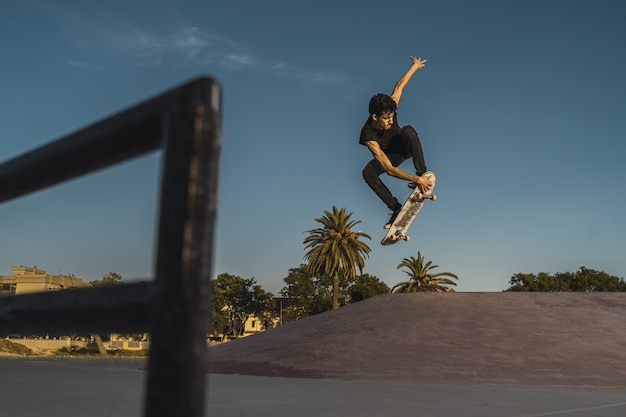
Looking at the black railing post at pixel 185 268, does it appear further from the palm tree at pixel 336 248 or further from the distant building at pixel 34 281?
the distant building at pixel 34 281

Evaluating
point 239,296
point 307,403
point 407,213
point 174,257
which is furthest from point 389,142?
point 239,296

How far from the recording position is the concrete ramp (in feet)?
37.4

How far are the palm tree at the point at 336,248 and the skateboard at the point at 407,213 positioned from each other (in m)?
41.3

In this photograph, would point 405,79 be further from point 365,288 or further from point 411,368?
point 365,288

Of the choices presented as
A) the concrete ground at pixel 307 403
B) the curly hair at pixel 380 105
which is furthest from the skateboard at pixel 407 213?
the concrete ground at pixel 307 403

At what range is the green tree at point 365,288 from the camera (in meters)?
71.8

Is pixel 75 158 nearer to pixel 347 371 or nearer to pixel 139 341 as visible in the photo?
pixel 347 371

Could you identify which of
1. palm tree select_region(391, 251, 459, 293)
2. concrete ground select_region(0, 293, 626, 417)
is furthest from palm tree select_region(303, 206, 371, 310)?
concrete ground select_region(0, 293, 626, 417)

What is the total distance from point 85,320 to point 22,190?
0.31m

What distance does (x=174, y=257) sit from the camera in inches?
22.9

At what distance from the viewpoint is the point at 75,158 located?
75 cm

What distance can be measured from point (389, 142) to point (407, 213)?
2.03 meters

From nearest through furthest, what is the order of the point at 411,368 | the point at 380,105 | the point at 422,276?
the point at 380,105 < the point at 411,368 < the point at 422,276

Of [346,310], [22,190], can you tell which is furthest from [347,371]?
[22,190]
